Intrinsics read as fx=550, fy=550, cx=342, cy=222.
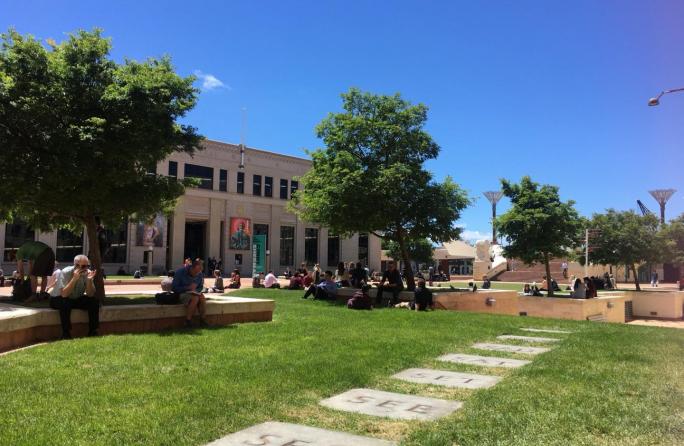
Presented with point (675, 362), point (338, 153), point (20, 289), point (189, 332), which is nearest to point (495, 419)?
point (675, 362)

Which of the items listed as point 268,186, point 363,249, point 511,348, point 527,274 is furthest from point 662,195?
point 511,348

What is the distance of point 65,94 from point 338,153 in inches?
391

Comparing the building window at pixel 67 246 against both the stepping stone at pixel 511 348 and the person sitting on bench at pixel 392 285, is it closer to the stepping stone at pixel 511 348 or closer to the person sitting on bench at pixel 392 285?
the person sitting on bench at pixel 392 285

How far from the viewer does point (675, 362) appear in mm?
8188

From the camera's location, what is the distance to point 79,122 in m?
10.1

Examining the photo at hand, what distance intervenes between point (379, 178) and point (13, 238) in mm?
35619

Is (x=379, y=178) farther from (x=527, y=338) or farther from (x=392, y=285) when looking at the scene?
(x=527, y=338)

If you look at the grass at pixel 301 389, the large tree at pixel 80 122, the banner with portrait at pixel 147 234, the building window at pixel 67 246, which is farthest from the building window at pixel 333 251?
the grass at pixel 301 389

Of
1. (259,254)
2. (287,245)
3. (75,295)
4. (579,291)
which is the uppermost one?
(287,245)

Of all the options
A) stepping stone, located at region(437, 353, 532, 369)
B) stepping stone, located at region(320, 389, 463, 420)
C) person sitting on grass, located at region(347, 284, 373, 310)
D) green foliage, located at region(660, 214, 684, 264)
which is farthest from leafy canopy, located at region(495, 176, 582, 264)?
stepping stone, located at region(320, 389, 463, 420)

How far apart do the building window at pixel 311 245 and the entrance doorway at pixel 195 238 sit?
38.0 ft

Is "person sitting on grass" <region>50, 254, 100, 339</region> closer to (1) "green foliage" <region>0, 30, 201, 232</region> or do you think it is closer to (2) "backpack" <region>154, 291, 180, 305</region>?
(2) "backpack" <region>154, 291, 180, 305</region>

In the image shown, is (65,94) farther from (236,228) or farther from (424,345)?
(236,228)

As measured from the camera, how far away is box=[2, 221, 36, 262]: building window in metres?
41.2
